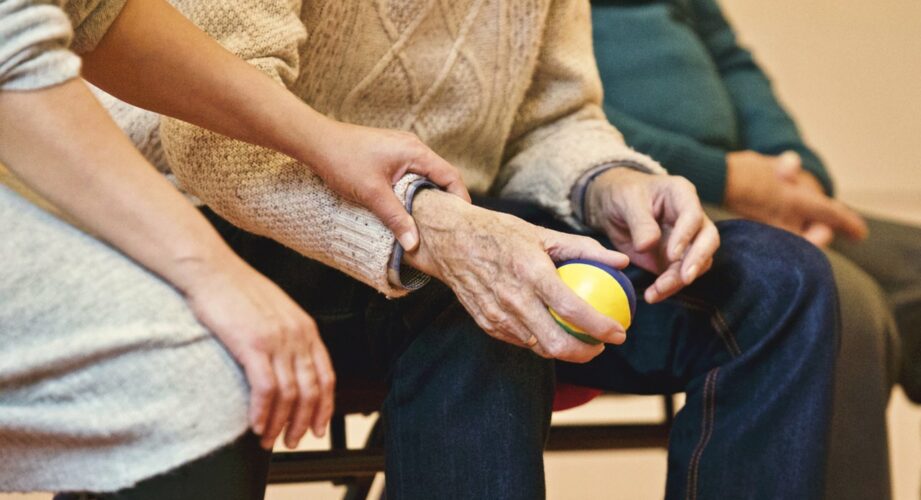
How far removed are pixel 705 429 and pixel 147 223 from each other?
54cm

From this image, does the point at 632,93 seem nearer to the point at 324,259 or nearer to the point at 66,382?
the point at 324,259

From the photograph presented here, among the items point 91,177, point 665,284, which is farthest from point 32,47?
point 665,284

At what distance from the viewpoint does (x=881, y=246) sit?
1.56 m

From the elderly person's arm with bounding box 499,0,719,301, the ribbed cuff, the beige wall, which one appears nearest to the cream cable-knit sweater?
the elderly person's arm with bounding box 499,0,719,301

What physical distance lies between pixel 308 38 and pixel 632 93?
80 cm

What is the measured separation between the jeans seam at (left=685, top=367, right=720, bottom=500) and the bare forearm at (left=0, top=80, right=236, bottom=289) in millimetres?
487

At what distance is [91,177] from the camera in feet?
1.92

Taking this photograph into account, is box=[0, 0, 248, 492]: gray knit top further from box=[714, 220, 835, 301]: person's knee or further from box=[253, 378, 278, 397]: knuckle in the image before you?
box=[714, 220, 835, 301]: person's knee

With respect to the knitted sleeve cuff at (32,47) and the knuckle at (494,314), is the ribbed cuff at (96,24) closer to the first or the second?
the knitted sleeve cuff at (32,47)

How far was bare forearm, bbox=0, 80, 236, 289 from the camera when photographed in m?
0.58

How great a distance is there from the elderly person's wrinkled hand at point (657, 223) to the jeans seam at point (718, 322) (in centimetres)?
4

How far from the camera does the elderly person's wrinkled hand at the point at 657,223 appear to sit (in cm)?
83

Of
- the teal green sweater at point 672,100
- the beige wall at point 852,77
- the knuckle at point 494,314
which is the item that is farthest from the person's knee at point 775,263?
the beige wall at point 852,77

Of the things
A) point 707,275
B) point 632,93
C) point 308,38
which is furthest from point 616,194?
point 632,93
